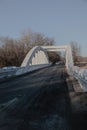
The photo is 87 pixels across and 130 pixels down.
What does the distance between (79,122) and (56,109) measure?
267 centimetres

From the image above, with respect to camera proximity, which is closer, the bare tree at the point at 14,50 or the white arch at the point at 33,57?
the white arch at the point at 33,57

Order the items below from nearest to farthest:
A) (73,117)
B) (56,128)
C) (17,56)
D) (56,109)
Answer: (56,128), (73,117), (56,109), (17,56)

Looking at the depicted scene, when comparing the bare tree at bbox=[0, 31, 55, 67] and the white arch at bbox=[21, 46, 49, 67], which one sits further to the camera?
the bare tree at bbox=[0, 31, 55, 67]

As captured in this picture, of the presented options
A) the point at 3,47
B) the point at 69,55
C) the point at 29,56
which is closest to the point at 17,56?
the point at 3,47

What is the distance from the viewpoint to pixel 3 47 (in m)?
102

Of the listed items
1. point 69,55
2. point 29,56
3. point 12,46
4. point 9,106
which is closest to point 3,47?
point 12,46

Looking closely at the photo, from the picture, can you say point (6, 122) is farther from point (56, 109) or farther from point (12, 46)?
point (12, 46)

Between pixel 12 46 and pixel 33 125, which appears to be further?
pixel 12 46

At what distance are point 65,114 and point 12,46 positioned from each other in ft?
314

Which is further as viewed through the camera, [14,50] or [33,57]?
[14,50]

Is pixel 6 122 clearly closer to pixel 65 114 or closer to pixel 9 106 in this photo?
pixel 65 114

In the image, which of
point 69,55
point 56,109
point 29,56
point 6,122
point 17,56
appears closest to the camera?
point 6,122

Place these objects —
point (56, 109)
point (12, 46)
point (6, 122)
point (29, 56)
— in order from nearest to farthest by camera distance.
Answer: point (6, 122), point (56, 109), point (29, 56), point (12, 46)

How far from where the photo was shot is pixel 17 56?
9900cm
